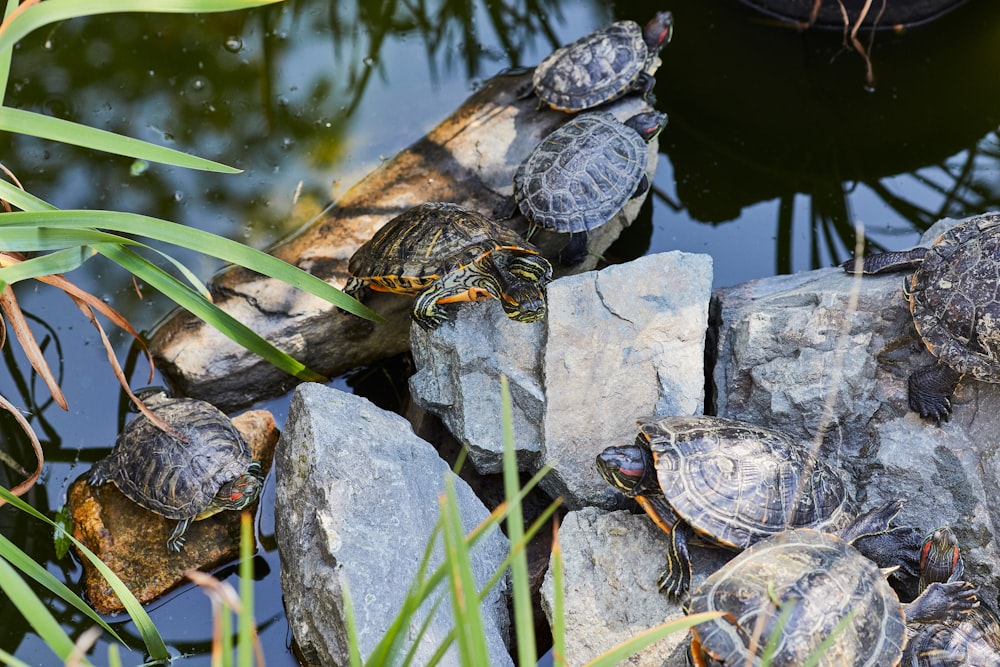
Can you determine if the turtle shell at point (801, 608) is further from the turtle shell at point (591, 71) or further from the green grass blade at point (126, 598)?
the turtle shell at point (591, 71)

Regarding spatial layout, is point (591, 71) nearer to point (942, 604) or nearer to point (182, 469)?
point (182, 469)

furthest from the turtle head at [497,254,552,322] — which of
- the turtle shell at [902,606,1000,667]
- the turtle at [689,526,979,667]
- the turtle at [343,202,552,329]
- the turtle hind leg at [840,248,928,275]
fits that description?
the turtle shell at [902,606,1000,667]

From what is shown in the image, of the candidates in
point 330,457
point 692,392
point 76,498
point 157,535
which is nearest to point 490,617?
point 330,457

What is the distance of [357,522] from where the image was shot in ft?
8.93

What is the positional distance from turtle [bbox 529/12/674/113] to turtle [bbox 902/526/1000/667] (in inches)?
98.2

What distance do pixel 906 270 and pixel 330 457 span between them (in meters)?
2.21

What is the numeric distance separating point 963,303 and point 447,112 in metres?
2.58

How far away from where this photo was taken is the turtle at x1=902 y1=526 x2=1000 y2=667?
98.8 inches

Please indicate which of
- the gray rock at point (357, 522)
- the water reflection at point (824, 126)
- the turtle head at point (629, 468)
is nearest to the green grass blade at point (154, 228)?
the gray rock at point (357, 522)

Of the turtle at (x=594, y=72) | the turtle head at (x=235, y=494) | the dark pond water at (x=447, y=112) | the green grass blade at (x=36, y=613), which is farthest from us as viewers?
the turtle at (x=594, y=72)

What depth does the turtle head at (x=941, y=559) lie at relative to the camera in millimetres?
2631

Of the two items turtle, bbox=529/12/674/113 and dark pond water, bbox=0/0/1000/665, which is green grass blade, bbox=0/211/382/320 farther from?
turtle, bbox=529/12/674/113

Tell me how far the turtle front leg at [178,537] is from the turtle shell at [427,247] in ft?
3.66

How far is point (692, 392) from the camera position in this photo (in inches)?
121
